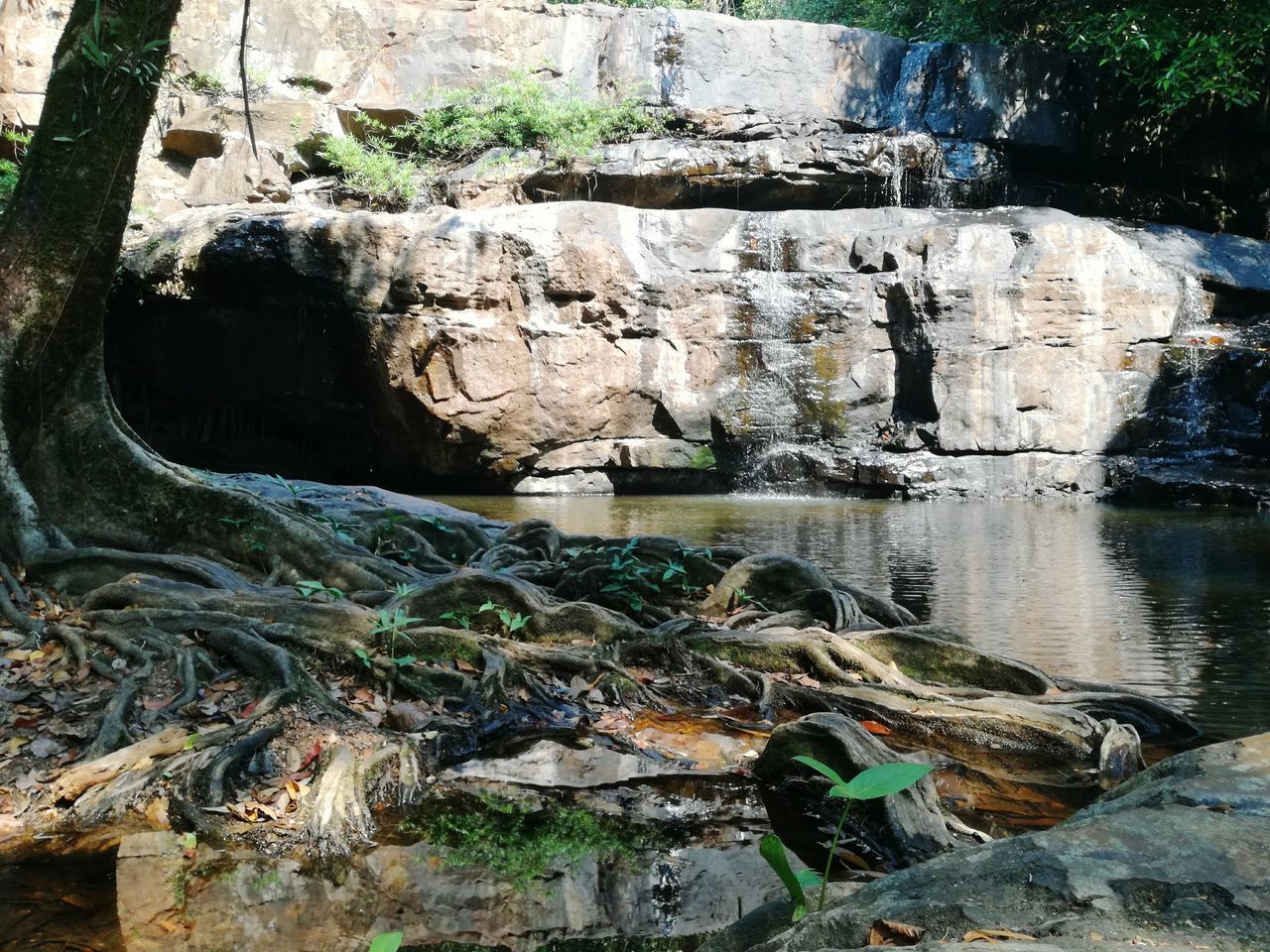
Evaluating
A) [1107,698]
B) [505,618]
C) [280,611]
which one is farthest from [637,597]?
[1107,698]

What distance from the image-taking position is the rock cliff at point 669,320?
15945mm

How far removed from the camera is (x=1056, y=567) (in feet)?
29.9

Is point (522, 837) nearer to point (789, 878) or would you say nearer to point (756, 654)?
point (789, 878)

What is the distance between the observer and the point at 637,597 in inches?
228

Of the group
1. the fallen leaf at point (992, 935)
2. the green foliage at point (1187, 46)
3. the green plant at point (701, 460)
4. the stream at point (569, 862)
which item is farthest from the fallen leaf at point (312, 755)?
the green foliage at point (1187, 46)

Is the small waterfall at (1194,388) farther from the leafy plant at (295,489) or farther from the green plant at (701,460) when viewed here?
the leafy plant at (295,489)

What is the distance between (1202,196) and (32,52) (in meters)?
22.0

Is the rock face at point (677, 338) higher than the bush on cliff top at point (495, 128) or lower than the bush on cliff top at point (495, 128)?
lower

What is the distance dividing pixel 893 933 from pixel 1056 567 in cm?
818

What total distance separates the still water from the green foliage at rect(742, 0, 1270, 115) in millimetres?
8019

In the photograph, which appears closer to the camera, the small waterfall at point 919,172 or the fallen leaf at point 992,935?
the fallen leaf at point 992,935

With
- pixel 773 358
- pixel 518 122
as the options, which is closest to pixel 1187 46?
pixel 773 358

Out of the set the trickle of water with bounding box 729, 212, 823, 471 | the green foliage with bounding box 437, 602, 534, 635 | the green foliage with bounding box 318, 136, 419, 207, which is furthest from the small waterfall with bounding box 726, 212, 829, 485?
the green foliage with bounding box 437, 602, 534, 635

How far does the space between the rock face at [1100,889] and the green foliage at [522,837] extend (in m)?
1.11
